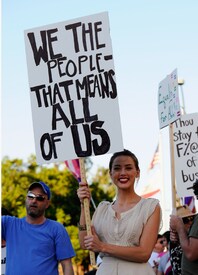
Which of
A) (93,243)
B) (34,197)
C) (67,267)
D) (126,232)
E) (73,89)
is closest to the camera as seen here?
(93,243)

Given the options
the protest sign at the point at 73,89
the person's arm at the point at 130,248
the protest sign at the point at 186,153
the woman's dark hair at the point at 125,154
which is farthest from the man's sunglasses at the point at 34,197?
the protest sign at the point at 186,153

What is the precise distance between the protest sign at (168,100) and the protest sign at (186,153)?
142 centimetres

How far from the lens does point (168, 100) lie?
776 cm

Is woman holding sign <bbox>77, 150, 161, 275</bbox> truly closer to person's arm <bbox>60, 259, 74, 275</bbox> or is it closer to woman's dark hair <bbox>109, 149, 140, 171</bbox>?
woman's dark hair <bbox>109, 149, 140, 171</bbox>

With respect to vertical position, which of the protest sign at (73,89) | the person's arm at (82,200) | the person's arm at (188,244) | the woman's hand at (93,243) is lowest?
the person's arm at (188,244)

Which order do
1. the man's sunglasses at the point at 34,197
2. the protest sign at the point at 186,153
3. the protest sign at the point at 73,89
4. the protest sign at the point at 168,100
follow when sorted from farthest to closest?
the protest sign at the point at 186,153 → the protest sign at the point at 168,100 → the man's sunglasses at the point at 34,197 → the protest sign at the point at 73,89

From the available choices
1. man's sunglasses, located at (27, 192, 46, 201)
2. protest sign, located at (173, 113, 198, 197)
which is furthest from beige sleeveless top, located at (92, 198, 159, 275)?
protest sign, located at (173, 113, 198, 197)

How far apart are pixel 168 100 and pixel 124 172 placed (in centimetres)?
223

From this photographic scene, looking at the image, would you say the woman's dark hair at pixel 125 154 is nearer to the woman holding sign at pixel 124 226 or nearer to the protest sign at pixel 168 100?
the woman holding sign at pixel 124 226

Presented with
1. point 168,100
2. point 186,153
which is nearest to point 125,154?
point 168,100

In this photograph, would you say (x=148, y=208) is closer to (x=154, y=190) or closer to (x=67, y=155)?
(x=67, y=155)

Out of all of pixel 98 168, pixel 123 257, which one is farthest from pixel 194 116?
pixel 98 168

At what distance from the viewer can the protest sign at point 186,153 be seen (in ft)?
29.9

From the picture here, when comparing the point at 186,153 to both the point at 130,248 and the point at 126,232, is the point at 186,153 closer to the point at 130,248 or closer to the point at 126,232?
the point at 126,232
